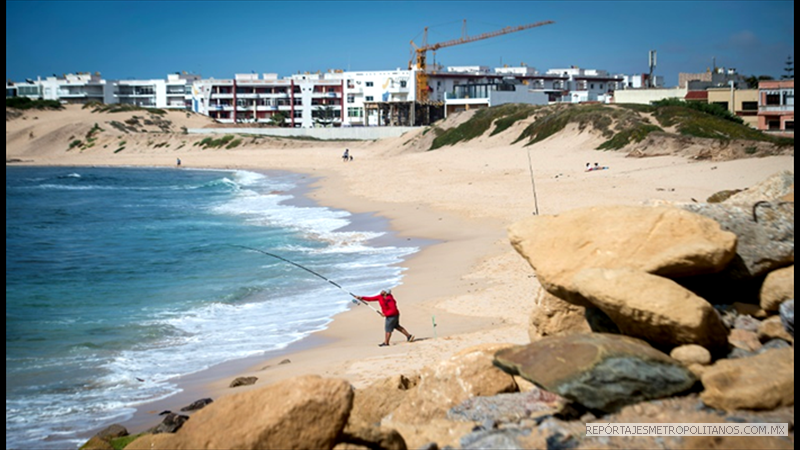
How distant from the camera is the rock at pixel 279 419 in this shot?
4.77 metres

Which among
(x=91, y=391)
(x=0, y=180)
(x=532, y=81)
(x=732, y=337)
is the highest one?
(x=532, y=81)

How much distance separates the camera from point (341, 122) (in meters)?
108

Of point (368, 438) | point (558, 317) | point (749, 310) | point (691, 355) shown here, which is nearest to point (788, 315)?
point (749, 310)

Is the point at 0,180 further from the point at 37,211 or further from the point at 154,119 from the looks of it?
the point at 154,119

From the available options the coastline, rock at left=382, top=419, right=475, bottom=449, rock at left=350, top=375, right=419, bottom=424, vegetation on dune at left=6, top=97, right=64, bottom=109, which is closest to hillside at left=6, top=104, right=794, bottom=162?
vegetation on dune at left=6, top=97, right=64, bottom=109

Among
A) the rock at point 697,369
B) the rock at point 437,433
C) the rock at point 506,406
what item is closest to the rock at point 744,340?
the rock at point 697,369

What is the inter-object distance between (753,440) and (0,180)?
21.2 ft

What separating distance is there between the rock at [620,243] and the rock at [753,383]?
2.97 ft

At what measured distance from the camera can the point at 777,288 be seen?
240 inches

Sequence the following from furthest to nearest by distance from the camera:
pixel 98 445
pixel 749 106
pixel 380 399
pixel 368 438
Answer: pixel 749 106, pixel 98 445, pixel 380 399, pixel 368 438

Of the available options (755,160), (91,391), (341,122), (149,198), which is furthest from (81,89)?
(91,391)

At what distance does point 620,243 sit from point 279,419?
3157 mm

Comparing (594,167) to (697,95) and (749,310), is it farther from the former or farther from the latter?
(697,95)

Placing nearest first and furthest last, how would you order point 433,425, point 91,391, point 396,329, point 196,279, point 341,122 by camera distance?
point 433,425 → point 91,391 → point 396,329 → point 196,279 → point 341,122
